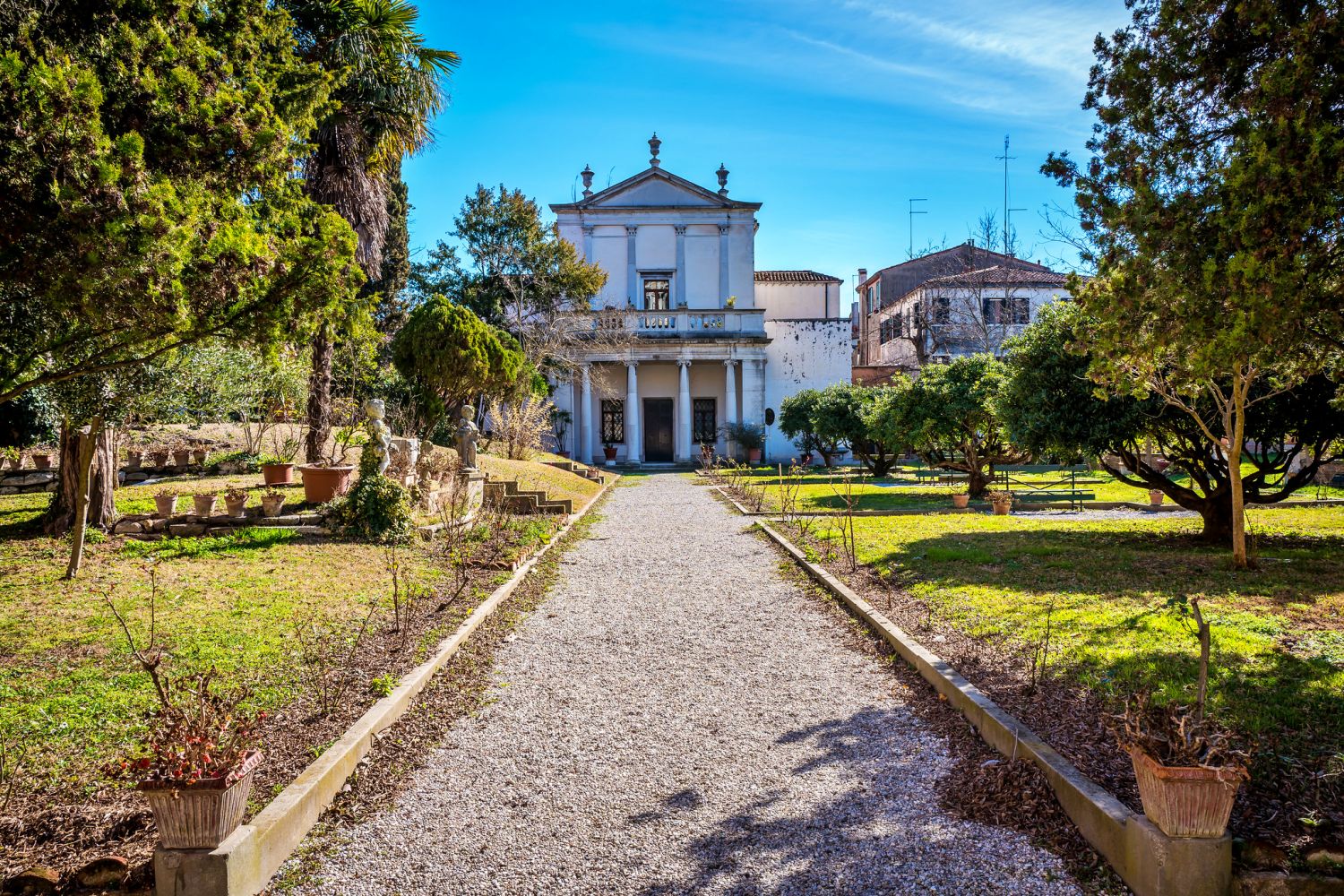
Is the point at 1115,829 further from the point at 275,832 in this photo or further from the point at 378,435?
the point at 378,435

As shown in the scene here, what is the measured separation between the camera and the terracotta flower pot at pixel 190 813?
2889 millimetres

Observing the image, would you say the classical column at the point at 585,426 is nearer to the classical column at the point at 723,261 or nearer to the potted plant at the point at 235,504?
the classical column at the point at 723,261

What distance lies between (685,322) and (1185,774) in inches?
1199

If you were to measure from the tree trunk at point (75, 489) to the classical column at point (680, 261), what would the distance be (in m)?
26.9

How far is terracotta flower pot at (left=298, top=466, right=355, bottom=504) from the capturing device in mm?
11844

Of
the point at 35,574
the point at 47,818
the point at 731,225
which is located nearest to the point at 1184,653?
the point at 47,818

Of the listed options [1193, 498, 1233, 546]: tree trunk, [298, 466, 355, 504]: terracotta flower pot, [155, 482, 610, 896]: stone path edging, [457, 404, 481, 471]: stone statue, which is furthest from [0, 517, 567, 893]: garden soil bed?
[1193, 498, 1233, 546]: tree trunk

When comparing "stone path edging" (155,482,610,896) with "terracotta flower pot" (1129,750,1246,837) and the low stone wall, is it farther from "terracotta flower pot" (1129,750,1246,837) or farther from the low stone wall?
the low stone wall

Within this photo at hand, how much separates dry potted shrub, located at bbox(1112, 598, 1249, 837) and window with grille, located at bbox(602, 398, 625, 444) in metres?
32.1

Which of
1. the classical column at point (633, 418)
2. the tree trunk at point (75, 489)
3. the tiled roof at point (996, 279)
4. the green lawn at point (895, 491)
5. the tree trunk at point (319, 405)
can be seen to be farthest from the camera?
the tiled roof at point (996, 279)

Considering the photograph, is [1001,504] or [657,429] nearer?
[1001,504]

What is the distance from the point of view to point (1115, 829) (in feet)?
10.4

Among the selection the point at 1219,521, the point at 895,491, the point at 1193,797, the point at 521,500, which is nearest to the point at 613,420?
the point at 895,491

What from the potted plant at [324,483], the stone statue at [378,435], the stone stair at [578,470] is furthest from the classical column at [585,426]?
the stone statue at [378,435]
